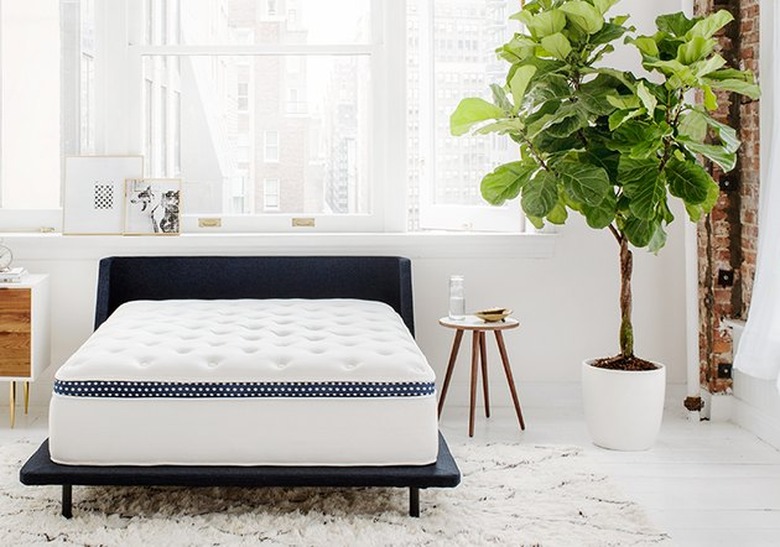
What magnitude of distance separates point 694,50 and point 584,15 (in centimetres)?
41

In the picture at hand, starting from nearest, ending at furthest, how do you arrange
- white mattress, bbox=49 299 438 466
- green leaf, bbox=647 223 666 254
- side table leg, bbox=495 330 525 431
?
white mattress, bbox=49 299 438 466 < green leaf, bbox=647 223 666 254 < side table leg, bbox=495 330 525 431

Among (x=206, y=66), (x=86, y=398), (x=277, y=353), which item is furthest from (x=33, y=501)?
(x=206, y=66)

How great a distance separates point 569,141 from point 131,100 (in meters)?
2.07

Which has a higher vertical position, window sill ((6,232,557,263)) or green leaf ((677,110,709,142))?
green leaf ((677,110,709,142))

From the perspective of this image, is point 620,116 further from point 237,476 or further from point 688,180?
point 237,476

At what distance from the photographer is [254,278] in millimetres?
4164

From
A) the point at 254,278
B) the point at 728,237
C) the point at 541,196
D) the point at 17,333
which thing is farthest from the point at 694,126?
the point at 17,333

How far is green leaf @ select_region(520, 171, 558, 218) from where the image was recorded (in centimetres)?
351

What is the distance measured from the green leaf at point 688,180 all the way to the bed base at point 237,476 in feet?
4.52

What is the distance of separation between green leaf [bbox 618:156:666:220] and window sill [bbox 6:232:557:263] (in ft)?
3.03

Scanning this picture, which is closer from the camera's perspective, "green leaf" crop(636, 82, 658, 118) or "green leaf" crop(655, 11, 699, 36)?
"green leaf" crop(636, 82, 658, 118)

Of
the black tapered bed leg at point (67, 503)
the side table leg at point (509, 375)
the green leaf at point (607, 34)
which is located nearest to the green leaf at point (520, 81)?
the green leaf at point (607, 34)

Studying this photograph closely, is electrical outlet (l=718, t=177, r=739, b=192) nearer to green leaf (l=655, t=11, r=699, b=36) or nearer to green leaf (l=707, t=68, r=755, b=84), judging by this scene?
green leaf (l=707, t=68, r=755, b=84)

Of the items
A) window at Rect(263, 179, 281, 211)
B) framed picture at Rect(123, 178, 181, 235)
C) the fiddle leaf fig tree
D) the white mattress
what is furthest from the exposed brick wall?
framed picture at Rect(123, 178, 181, 235)
